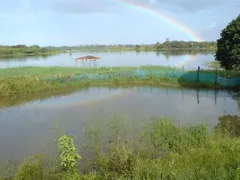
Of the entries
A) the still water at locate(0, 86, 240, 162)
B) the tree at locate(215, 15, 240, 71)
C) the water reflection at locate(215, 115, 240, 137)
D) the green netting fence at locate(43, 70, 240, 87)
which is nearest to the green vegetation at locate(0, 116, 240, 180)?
the still water at locate(0, 86, 240, 162)

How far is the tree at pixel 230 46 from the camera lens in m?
12.0

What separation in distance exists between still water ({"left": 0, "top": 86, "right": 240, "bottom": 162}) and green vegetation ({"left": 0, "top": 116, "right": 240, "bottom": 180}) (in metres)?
1.57

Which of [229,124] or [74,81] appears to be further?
[74,81]

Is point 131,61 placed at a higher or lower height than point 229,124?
higher

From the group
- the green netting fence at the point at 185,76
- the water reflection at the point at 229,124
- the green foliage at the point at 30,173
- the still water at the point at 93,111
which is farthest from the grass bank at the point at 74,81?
the green foliage at the point at 30,173

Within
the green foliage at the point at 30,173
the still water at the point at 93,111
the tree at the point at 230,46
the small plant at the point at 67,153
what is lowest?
Answer: the still water at the point at 93,111

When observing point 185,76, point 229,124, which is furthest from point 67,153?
point 185,76

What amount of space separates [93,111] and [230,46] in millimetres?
7993

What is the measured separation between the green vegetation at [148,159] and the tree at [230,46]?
8214mm

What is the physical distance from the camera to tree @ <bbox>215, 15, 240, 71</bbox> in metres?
12.0

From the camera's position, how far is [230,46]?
1252 cm

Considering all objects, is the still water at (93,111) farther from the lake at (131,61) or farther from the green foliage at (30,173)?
the lake at (131,61)

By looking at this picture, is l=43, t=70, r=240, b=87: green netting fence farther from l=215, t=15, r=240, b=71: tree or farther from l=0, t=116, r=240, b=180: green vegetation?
l=0, t=116, r=240, b=180: green vegetation

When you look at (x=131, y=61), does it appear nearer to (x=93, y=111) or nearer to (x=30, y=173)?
(x=93, y=111)
